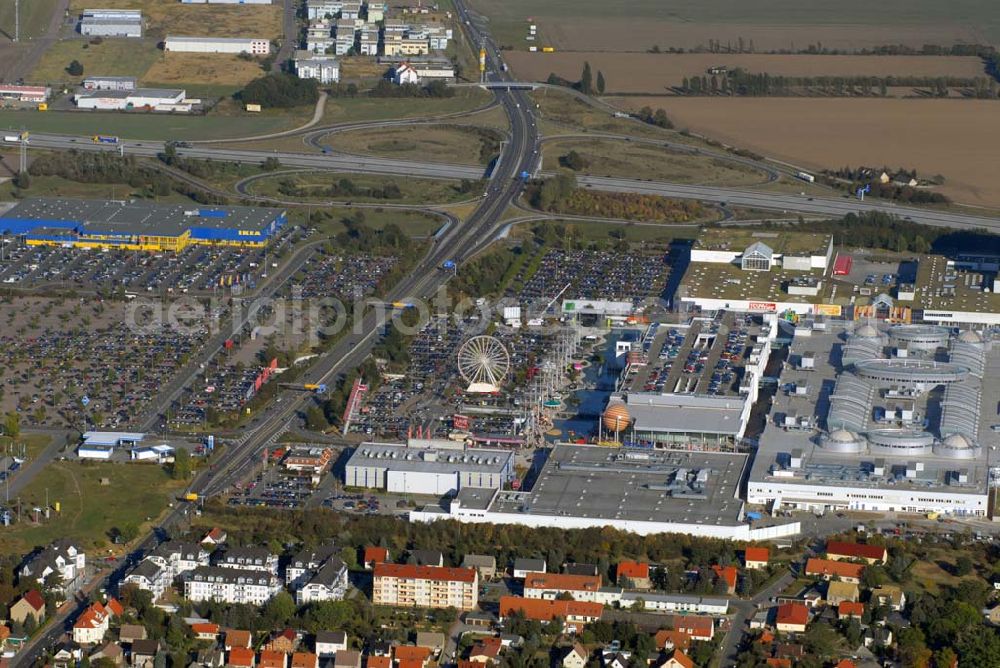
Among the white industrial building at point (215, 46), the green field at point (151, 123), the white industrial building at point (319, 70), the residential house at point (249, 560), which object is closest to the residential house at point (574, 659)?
the residential house at point (249, 560)

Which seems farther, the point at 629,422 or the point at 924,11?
the point at 924,11

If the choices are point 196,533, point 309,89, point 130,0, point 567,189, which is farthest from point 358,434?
point 130,0

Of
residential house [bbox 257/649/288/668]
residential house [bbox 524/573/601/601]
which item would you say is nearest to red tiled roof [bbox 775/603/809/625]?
residential house [bbox 524/573/601/601]

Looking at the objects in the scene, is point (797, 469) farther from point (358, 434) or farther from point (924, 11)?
point (924, 11)

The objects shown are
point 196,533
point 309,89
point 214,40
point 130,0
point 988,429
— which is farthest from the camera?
point 130,0

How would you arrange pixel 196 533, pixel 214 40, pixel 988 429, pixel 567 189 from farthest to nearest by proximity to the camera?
pixel 214 40 → pixel 567 189 → pixel 988 429 → pixel 196 533

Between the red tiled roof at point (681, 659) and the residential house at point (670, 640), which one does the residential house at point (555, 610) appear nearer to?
the residential house at point (670, 640)

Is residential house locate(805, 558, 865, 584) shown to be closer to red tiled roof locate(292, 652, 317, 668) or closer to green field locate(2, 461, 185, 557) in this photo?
red tiled roof locate(292, 652, 317, 668)
